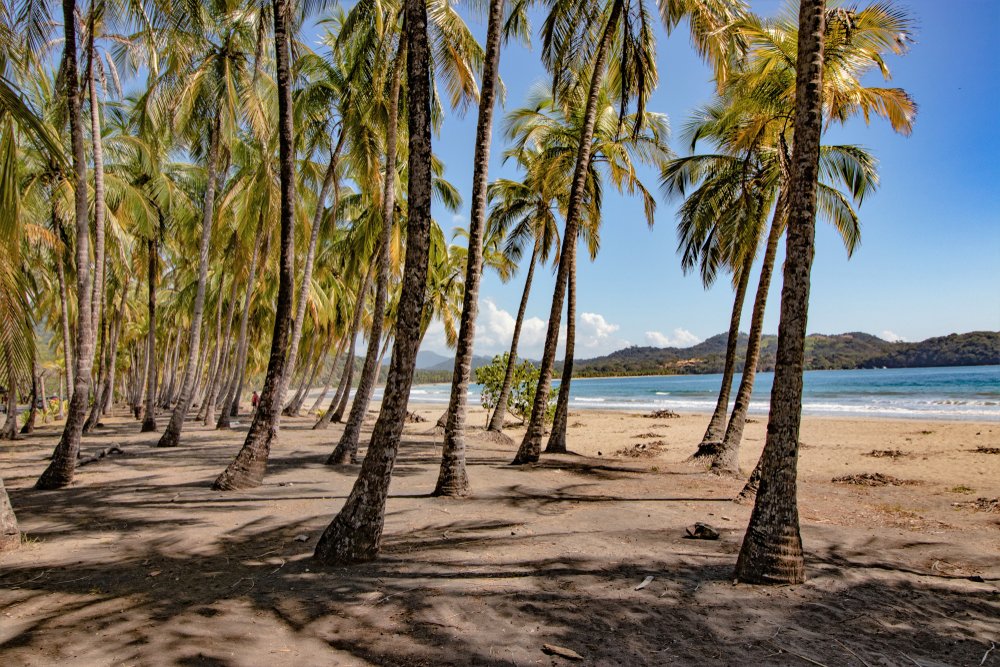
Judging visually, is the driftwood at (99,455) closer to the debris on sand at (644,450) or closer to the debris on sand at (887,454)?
the debris on sand at (644,450)

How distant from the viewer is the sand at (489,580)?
3.46 meters

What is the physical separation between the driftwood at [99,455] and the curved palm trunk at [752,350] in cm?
1158

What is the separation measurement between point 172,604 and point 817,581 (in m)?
5.00

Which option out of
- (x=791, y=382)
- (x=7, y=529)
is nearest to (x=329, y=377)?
(x=7, y=529)

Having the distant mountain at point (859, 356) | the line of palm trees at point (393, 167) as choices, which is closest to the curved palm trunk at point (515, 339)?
the line of palm trees at point (393, 167)

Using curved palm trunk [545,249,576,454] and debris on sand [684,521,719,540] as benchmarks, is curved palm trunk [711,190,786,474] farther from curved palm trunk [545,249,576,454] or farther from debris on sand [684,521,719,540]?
debris on sand [684,521,719,540]

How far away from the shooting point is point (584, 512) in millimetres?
7000

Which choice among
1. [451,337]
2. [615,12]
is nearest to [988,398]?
[451,337]

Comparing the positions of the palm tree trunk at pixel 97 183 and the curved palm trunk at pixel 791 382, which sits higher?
the palm tree trunk at pixel 97 183

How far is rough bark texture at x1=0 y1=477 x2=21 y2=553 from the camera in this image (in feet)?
16.9

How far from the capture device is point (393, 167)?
11.3 metres

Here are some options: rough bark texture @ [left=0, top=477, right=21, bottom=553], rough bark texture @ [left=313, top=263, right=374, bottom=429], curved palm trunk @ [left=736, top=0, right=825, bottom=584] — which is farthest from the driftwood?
curved palm trunk @ [left=736, top=0, right=825, bottom=584]

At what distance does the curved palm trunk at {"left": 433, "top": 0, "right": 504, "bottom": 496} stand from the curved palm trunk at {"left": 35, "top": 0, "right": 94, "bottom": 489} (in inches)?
211

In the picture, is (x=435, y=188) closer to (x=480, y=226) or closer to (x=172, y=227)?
(x=172, y=227)
